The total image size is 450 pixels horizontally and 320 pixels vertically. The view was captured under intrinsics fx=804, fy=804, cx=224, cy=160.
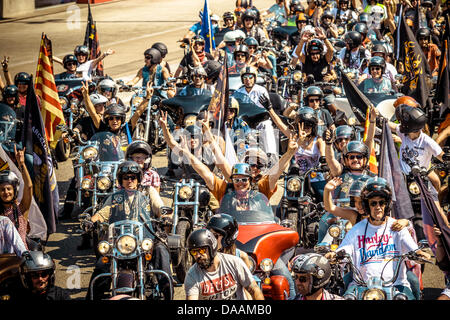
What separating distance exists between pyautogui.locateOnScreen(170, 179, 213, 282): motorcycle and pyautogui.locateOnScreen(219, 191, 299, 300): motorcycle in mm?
1000

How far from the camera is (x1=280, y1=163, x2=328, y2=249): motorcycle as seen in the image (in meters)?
11.3

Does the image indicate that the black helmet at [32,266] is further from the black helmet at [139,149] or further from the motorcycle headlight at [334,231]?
the motorcycle headlight at [334,231]

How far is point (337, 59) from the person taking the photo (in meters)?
18.1

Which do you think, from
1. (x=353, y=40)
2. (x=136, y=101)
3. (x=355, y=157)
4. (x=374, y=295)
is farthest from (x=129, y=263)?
(x=353, y=40)

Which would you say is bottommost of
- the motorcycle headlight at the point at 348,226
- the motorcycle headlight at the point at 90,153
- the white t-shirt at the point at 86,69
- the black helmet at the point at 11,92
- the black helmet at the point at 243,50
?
the motorcycle headlight at the point at 348,226

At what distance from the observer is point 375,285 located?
7.59m

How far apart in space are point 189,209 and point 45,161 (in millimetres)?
2095

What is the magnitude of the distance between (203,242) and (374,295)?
1.66m

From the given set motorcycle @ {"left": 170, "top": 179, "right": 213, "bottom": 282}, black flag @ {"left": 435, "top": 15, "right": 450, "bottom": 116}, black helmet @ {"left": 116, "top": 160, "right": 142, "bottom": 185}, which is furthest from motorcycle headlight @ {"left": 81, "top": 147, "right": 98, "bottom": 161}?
black flag @ {"left": 435, "top": 15, "right": 450, "bottom": 116}

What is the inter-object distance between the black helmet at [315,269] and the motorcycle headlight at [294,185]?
4071 mm

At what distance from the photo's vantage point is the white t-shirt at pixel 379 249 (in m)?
8.34

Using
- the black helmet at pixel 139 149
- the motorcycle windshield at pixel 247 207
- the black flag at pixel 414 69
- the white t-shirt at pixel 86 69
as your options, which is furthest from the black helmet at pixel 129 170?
the black flag at pixel 414 69

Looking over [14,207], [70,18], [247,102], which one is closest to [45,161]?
[14,207]
